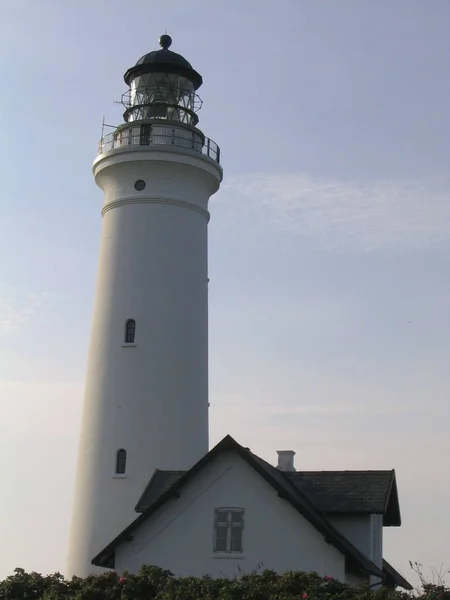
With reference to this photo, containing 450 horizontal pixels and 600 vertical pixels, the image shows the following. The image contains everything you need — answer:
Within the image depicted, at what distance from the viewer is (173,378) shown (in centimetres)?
2516

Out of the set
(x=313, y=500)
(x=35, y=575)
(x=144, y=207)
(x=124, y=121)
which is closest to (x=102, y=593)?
(x=35, y=575)

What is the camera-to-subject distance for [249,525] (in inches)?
784

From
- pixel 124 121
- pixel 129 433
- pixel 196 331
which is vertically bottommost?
pixel 129 433

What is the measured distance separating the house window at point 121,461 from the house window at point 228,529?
4989 millimetres

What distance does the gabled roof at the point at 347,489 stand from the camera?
2053 centimetres

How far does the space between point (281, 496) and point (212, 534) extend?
1638 mm

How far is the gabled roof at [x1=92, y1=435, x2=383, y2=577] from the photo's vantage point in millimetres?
19188

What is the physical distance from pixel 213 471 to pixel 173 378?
517cm

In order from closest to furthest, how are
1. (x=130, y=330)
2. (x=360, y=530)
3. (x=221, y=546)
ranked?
(x=221, y=546) < (x=360, y=530) < (x=130, y=330)

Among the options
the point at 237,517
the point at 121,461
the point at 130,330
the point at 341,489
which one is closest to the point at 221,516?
the point at 237,517

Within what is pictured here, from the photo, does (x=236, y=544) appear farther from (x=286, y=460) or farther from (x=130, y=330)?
(x=130, y=330)

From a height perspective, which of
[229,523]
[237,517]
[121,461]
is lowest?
[229,523]

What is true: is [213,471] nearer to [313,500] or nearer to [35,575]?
[313,500]

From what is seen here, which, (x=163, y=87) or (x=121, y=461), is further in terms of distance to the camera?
(x=163, y=87)
